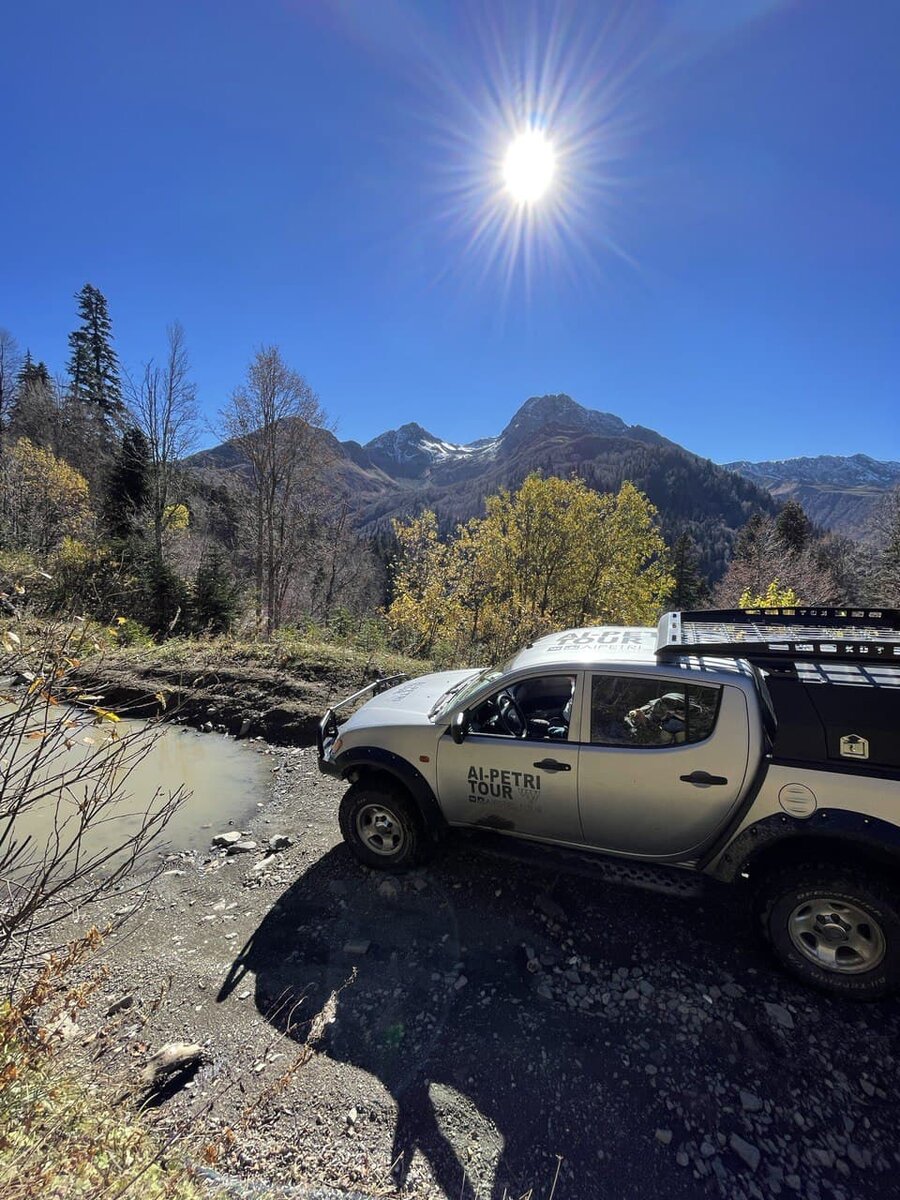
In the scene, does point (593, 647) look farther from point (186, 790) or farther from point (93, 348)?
point (93, 348)

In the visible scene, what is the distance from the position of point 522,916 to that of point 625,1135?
4.36ft

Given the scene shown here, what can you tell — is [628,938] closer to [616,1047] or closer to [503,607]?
[616,1047]

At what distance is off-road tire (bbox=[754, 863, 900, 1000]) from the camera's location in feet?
8.55

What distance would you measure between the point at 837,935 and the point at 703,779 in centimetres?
107

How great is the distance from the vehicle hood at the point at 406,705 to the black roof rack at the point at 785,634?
1.95 m

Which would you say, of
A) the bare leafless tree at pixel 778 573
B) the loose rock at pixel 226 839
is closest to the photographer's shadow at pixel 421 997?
the loose rock at pixel 226 839

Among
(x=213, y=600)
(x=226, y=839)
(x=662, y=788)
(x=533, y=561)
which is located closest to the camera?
(x=662, y=788)

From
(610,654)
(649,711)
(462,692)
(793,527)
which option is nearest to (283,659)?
(462,692)

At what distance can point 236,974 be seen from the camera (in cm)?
315

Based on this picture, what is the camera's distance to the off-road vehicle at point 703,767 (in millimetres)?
2666

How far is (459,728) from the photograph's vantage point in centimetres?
358

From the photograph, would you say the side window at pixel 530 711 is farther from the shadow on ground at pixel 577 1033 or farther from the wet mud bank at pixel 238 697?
the wet mud bank at pixel 238 697

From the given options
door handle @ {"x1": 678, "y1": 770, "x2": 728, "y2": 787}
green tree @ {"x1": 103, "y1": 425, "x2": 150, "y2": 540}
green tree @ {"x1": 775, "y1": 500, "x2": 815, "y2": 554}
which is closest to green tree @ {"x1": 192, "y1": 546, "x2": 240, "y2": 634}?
green tree @ {"x1": 103, "y1": 425, "x2": 150, "y2": 540}

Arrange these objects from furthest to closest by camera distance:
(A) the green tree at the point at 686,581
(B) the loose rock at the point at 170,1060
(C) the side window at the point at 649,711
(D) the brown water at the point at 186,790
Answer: (A) the green tree at the point at 686,581 < (D) the brown water at the point at 186,790 < (C) the side window at the point at 649,711 < (B) the loose rock at the point at 170,1060
